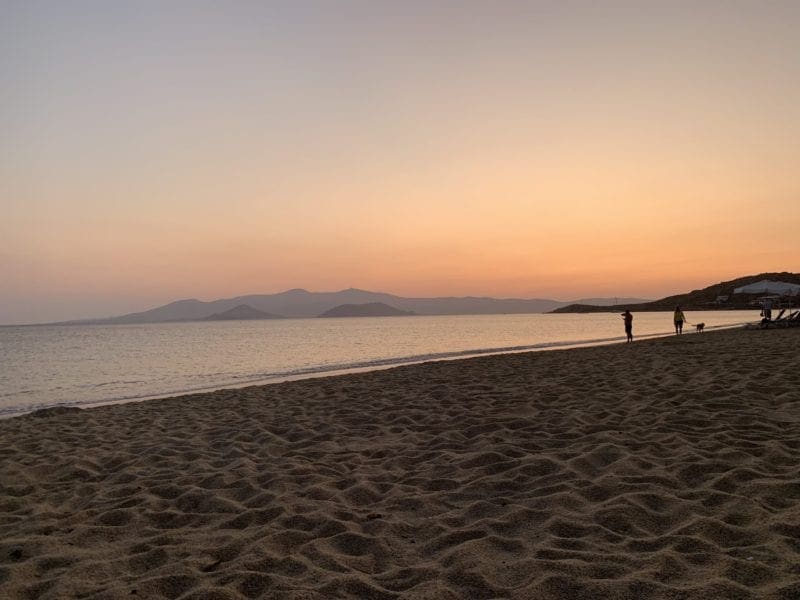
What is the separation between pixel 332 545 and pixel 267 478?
1.81m

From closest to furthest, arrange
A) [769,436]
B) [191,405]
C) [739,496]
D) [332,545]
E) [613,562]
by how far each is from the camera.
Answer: [613,562], [332,545], [739,496], [769,436], [191,405]

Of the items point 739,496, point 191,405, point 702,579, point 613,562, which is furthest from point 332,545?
point 191,405

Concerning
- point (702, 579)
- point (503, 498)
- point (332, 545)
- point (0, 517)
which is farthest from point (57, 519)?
point (702, 579)

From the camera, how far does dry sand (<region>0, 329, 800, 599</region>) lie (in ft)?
9.80

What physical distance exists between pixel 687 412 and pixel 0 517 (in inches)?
286

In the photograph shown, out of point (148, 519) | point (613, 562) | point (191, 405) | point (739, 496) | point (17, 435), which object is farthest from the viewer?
point (191, 405)

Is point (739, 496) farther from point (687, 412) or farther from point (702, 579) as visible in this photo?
point (687, 412)

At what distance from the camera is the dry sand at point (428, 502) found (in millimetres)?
2986

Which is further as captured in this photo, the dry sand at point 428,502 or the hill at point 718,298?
the hill at point 718,298

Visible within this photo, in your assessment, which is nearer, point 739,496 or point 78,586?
point 78,586

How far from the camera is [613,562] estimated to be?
3027 millimetres

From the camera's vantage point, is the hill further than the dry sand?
Yes

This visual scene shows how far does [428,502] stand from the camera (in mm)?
4242

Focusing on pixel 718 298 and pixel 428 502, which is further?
pixel 718 298
